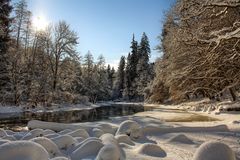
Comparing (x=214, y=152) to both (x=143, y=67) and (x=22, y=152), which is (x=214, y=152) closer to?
(x=22, y=152)

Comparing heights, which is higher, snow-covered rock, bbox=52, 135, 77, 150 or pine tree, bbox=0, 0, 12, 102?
pine tree, bbox=0, 0, 12, 102

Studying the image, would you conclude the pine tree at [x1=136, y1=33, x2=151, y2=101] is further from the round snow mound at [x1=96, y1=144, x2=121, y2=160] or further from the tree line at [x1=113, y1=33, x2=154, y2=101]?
the round snow mound at [x1=96, y1=144, x2=121, y2=160]

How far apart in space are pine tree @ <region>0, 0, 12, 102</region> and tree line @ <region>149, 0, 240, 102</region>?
1530 centimetres

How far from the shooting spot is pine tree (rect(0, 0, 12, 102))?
26.0m

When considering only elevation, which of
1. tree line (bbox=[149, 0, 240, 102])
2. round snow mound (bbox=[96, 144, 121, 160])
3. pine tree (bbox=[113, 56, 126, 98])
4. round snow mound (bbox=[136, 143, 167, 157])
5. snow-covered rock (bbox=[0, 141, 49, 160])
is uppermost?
pine tree (bbox=[113, 56, 126, 98])

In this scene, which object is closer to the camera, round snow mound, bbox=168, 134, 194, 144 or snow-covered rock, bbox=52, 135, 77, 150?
snow-covered rock, bbox=52, 135, 77, 150

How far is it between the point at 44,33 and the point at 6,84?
393 inches

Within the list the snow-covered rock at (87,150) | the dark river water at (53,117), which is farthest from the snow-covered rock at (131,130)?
the dark river water at (53,117)

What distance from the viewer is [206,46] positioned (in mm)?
11508

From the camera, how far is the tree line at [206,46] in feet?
25.0

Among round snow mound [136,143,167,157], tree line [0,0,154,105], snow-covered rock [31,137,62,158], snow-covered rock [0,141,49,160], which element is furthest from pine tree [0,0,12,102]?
snow-covered rock [0,141,49,160]

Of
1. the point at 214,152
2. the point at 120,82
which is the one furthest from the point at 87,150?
the point at 120,82

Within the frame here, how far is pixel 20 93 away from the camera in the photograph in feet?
93.4

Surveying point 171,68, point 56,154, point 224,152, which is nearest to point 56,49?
point 171,68
